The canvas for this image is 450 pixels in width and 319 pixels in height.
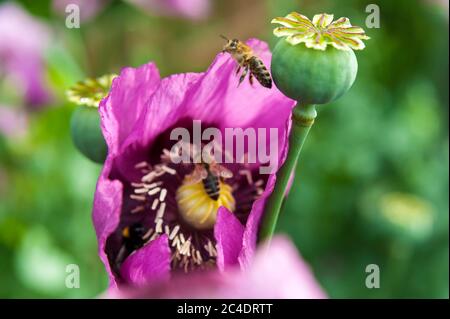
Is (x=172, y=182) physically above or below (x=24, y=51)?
below

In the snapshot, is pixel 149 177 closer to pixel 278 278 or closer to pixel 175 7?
pixel 278 278

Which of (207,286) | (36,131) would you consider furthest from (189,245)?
(36,131)

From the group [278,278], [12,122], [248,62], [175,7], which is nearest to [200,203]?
[248,62]

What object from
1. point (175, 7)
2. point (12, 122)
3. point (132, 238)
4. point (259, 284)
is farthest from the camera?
point (175, 7)

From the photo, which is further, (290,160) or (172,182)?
(172,182)

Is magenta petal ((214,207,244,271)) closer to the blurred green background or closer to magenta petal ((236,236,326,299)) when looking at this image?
magenta petal ((236,236,326,299))

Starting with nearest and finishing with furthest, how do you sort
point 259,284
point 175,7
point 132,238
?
point 259,284 < point 132,238 < point 175,7

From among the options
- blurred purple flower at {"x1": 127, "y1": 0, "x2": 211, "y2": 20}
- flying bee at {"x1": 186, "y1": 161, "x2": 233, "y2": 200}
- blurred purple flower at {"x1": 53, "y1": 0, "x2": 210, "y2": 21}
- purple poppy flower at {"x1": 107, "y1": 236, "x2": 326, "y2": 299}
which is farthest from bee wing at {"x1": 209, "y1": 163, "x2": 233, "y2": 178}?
blurred purple flower at {"x1": 127, "y1": 0, "x2": 211, "y2": 20}
